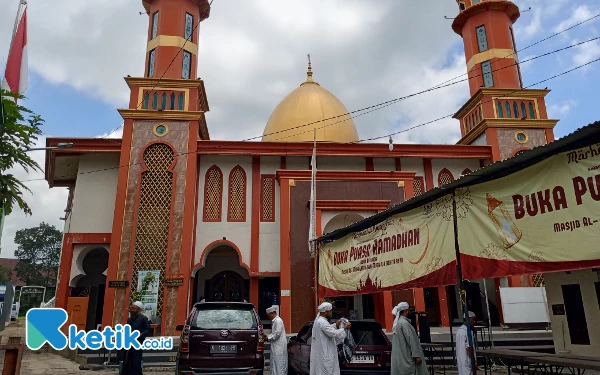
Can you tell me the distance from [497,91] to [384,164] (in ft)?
18.4

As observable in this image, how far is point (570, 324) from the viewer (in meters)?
9.88

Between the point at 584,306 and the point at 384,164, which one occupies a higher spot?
the point at 384,164

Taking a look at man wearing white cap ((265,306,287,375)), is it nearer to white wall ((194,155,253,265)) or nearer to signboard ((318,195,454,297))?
signboard ((318,195,454,297))

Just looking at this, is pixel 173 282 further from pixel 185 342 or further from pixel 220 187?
pixel 185 342

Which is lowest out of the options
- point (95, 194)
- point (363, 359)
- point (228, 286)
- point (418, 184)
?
point (363, 359)

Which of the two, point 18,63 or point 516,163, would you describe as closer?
point 516,163

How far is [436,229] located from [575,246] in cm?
222

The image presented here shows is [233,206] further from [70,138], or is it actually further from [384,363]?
[384,363]

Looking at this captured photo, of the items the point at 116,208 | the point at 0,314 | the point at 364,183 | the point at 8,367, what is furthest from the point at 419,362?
the point at 0,314

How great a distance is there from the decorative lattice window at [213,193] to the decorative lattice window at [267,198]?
160 cm

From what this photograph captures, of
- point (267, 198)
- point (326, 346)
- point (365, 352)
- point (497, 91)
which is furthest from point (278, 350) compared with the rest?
point (497, 91)

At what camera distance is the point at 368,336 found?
6965mm

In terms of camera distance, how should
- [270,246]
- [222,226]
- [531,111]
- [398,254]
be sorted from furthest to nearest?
[531,111], [222,226], [270,246], [398,254]

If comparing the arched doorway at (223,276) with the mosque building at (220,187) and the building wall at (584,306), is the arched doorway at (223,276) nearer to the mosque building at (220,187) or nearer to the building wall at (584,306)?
the mosque building at (220,187)
